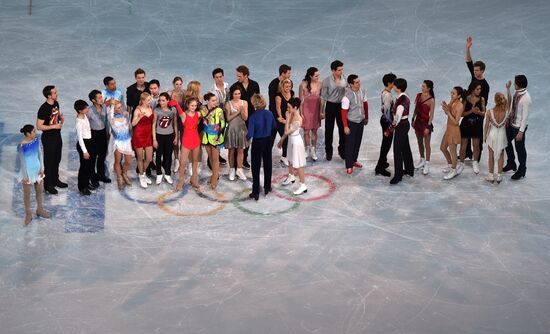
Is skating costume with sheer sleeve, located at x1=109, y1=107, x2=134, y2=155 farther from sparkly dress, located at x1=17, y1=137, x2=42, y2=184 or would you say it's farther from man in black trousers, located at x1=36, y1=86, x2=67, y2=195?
sparkly dress, located at x1=17, y1=137, x2=42, y2=184

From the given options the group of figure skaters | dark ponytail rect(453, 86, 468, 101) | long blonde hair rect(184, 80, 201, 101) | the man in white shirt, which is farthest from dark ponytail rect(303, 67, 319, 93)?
the man in white shirt

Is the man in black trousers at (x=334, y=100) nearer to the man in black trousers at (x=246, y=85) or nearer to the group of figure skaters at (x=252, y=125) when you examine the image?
the group of figure skaters at (x=252, y=125)

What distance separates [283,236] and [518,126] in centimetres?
447

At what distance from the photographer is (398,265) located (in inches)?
437

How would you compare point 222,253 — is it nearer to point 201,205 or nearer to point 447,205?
point 201,205

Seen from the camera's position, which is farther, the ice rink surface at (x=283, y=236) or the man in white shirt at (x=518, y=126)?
the man in white shirt at (x=518, y=126)

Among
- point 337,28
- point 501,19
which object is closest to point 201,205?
point 337,28

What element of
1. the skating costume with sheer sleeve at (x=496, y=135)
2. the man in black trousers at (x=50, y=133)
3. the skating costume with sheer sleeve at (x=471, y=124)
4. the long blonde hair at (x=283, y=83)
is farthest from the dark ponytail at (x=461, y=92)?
the man in black trousers at (x=50, y=133)

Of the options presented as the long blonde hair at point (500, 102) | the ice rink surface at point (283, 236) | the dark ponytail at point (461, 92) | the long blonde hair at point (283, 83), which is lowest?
the ice rink surface at point (283, 236)

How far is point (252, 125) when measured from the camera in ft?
41.3

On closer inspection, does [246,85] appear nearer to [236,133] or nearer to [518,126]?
[236,133]

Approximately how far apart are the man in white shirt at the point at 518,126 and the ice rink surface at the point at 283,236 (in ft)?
1.12

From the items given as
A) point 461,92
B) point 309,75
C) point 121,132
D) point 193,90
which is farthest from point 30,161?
point 461,92

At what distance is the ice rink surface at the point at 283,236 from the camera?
9.98 meters
